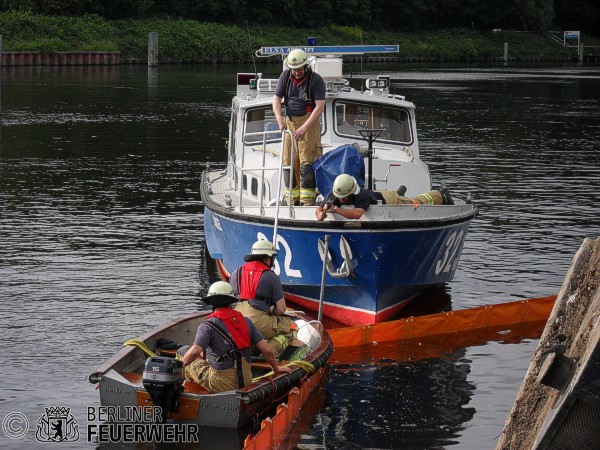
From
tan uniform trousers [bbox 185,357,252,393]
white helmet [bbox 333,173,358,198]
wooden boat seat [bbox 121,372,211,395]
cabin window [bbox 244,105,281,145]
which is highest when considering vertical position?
cabin window [bbox 244,105,281,145]

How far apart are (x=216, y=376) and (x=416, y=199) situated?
5638mm

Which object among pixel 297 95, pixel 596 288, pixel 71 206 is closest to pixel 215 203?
pixel 297 95

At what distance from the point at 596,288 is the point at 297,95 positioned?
9.34 metres

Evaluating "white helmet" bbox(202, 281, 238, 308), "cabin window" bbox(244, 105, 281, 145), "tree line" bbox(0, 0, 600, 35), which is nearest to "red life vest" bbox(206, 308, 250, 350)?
"white helmet" bbox(202, 281, 238, 308)

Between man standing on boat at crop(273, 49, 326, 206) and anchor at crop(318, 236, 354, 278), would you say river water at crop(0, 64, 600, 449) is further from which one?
man standing on boat at crop(273, 49, 326, 206)

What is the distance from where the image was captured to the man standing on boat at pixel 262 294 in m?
12.6

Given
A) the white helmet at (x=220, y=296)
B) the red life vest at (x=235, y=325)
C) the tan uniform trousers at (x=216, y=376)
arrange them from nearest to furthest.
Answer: the white helmet at (x=220, y=296), the red life vest at (x=235, y=325), the tan uniform trousers at (x=216, y=376)

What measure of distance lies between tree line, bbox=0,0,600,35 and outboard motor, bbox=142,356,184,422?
273 feet

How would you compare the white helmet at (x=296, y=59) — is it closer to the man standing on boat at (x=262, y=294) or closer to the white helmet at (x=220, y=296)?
the man standing on boat at (x=262, y=294)

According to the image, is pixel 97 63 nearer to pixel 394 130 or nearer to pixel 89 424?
pixel 394 130

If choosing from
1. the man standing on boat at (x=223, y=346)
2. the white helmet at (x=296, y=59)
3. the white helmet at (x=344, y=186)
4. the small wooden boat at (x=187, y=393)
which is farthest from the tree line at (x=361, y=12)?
the man standing on boat at (x=223, y=346)

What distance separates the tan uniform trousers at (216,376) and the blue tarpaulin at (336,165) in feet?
15.3

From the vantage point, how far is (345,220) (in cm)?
1466

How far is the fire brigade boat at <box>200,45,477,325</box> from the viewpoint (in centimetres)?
1488
